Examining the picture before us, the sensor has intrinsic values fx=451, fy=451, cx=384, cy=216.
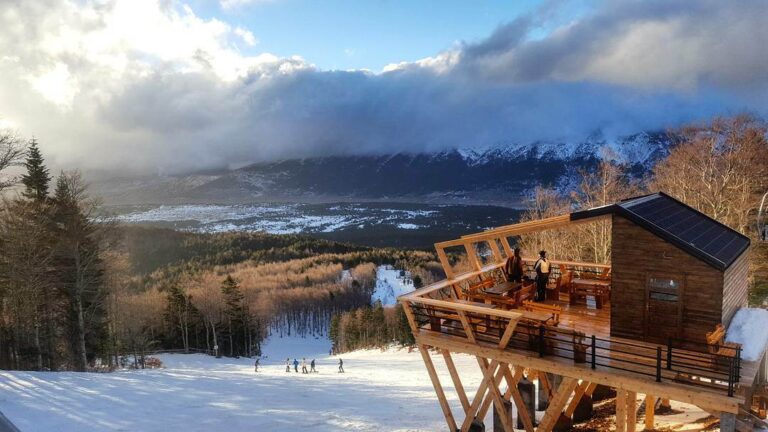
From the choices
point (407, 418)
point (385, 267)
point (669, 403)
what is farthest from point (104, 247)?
point (385, 267)

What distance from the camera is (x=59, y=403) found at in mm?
15344

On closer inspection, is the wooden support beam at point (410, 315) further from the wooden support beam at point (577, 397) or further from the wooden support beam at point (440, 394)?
the wooden support beam at point (577, 397)

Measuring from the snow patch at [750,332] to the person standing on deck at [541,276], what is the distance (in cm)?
442

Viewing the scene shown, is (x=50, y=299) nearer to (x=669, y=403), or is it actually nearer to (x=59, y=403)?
(x=59, y=403)

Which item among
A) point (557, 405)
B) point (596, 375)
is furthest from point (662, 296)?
point (557, 405)

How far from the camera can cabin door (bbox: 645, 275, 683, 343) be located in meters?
9.97

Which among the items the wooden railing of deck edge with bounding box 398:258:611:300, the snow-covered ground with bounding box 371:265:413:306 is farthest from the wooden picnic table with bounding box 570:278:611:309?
the snow-covered ground with bounding box 371:265:413:306

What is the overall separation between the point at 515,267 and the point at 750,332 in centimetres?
555

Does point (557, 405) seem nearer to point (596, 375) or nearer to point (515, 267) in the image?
point (596, 375)

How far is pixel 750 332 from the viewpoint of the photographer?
1005 cm

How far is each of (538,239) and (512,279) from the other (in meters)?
35.4

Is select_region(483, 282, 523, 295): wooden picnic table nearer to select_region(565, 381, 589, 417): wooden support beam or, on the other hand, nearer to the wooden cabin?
the wooden cabin

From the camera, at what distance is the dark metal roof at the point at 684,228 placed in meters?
9.80

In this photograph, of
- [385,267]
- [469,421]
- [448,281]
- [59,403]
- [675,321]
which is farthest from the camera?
[385,267]
